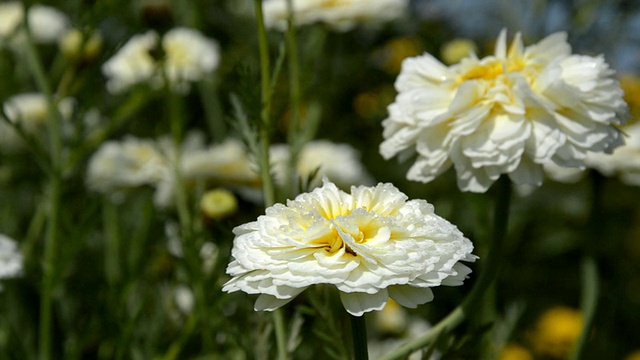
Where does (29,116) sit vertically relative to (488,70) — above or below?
below

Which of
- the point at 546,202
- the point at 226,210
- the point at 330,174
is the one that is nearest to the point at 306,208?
the point at 226,210

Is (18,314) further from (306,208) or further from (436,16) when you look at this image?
(436,16)

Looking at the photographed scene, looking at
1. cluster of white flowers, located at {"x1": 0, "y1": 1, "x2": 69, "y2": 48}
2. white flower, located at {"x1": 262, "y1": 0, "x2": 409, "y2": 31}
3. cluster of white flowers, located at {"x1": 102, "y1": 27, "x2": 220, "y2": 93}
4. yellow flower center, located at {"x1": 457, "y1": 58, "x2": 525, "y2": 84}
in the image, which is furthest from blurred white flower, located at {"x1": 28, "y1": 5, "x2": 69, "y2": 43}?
yellow flower center, located at {"x1": 457, "y1": 58, "x2": 525, "y2": 84}

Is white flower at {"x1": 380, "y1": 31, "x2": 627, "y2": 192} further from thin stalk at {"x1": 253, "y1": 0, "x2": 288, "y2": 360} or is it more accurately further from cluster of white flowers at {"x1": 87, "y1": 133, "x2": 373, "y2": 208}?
cluster of white flowers at {"x1": 87, "y1": 133, "x2": 373, "y2": 208}

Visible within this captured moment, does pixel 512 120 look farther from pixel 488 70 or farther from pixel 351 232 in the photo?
pixel 351 232

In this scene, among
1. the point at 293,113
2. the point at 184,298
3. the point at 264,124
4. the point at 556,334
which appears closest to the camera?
the point at 264,124

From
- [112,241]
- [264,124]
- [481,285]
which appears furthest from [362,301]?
[112,241]
